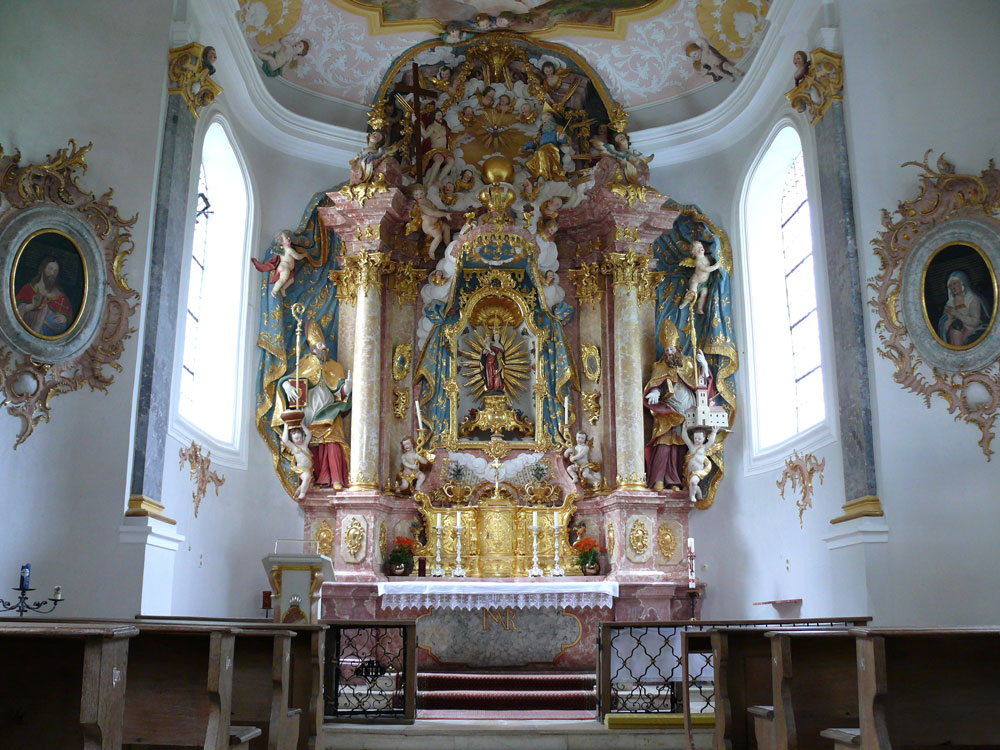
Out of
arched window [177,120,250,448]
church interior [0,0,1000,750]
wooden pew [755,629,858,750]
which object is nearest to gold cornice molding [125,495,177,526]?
church interior [0,0,1000,750]

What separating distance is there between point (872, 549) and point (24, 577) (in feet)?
23.5

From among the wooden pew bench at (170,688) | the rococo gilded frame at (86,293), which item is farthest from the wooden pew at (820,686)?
the rococo gilded frame at (86,293)

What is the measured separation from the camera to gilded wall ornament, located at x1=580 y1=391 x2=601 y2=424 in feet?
42.0

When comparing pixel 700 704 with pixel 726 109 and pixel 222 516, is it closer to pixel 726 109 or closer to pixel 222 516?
pixel 222 516

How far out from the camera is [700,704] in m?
8.98

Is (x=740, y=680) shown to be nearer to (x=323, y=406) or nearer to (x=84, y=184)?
(x=84, y=184)

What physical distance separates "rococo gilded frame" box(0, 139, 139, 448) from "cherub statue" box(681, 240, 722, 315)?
23.3 ft

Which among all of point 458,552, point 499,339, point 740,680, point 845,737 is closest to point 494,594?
point 458,552

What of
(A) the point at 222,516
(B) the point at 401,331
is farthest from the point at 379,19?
(A) the point at 222,516

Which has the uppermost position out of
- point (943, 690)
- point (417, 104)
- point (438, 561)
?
point (417, 104)

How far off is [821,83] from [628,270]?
3708 millimetres

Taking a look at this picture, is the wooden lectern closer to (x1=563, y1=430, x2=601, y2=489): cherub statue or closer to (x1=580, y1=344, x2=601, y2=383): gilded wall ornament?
(x1=563, y1=430, x2=601, y2=489): cherub statue

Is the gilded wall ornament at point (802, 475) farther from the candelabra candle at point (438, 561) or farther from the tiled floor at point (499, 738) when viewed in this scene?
the candelabra candle at point (438, 561)

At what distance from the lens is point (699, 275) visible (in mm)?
12984
